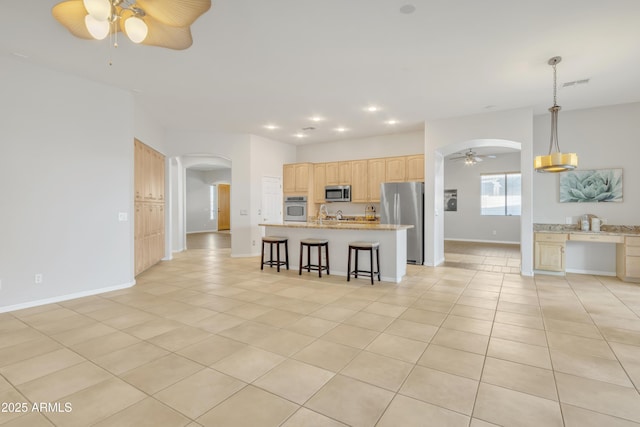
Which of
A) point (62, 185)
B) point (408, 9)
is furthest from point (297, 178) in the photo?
point (408, 9)

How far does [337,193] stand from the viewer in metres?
8.21

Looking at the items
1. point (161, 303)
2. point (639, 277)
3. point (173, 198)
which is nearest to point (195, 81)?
point (161, 303)

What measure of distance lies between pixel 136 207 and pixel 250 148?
9.86 ft

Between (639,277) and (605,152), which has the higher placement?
(605,152)

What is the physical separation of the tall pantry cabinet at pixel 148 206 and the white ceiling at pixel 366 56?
1055 millimetres

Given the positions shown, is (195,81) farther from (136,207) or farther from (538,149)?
(538,149)

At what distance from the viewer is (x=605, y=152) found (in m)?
5.66

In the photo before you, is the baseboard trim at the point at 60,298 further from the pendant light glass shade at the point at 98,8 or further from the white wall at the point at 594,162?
the white wall at the point at 594,162

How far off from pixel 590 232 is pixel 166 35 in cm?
687

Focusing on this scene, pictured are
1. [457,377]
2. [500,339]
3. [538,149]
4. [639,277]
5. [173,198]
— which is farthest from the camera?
[173,198]

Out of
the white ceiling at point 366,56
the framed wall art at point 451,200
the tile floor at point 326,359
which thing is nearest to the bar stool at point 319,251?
the tile floor at point 326,359

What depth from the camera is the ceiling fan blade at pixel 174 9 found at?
2199 millimetres

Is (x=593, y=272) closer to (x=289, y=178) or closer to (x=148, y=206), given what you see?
(x=289, y=178)

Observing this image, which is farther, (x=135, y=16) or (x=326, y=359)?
(x=326, y=359)
